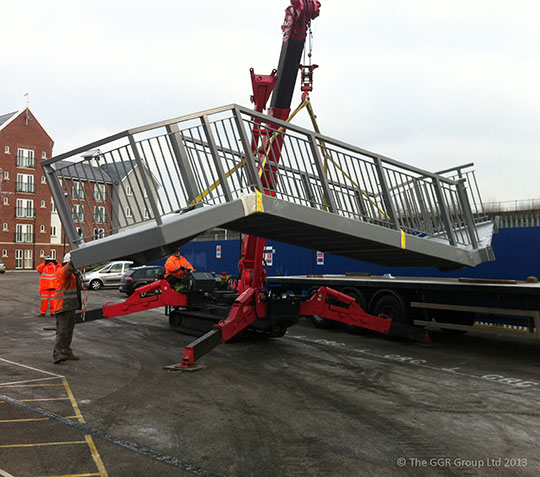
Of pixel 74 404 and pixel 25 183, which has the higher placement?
pixel 25 183

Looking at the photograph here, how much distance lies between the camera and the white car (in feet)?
82.3

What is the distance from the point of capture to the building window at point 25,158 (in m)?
52.8

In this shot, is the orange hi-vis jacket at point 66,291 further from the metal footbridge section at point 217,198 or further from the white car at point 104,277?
the white car at point 104,277

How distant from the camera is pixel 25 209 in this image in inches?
2090

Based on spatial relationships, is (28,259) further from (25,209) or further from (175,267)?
(175,267)

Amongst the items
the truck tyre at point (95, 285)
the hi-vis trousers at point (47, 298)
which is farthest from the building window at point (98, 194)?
the truck tyre at point (95, 285)

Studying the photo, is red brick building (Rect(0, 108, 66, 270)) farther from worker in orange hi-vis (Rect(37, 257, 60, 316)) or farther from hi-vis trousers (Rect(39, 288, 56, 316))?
worker in orange hi-vis (Rect(37, 257, 60, 316))

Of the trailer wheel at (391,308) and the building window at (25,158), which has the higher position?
the building window at (25,158)

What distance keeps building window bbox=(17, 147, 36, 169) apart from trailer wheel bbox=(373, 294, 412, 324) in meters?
51.1

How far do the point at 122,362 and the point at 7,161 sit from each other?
50.7 meters

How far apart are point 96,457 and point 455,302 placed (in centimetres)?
789

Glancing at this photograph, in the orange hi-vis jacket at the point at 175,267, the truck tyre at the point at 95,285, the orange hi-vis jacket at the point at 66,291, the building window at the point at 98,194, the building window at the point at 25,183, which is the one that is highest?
the building window at the point at 25,183

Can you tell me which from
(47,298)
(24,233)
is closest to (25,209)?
(24,233)

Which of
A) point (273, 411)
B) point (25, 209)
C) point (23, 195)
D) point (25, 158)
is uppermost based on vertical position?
point (25, 158)
